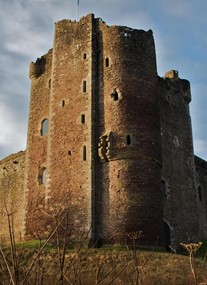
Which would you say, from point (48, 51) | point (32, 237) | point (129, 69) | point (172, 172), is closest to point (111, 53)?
point (129, 69)

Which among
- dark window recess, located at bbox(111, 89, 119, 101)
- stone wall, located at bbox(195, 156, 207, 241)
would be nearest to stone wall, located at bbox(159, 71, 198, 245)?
stone wall, located at bbox(195, 156, 207, 241)

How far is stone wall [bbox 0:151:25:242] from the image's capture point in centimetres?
→ 2658

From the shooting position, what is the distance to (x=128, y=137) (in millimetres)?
20438

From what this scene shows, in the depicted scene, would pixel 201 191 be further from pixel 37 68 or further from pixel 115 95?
pixel 37 68

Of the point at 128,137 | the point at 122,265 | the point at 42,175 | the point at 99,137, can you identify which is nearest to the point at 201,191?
the point at 128,137

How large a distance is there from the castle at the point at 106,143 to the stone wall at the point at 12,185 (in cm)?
31

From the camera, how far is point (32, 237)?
855 inches

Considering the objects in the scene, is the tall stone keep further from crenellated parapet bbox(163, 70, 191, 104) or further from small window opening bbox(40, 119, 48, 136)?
crenellated parapet bbox(163, 70, 191, 104)

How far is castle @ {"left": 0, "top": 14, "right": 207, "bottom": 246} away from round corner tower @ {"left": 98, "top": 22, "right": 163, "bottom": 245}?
0.15ft

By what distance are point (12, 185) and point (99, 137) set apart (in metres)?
10.1

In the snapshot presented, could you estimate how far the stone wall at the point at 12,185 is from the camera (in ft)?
87.2

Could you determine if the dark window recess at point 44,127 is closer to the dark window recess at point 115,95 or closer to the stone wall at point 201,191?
the dark window recess at point 115,95

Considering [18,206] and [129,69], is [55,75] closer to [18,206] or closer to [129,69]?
[129,69]

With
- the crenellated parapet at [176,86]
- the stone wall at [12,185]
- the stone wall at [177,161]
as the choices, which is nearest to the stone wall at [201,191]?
the stone wall at [177,161]
